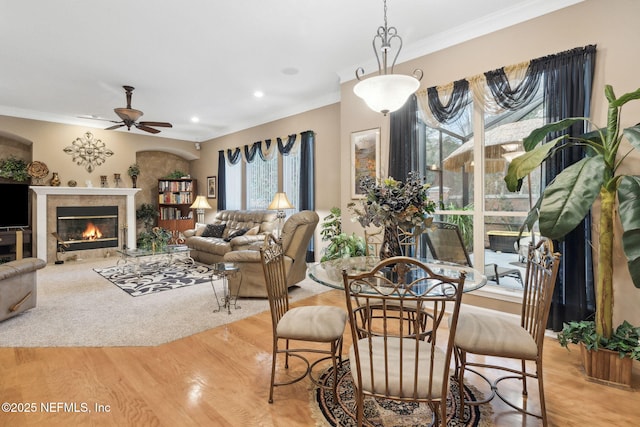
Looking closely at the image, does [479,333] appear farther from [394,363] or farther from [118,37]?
[118,37]

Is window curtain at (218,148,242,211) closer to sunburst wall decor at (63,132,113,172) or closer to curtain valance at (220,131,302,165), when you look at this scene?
curtain valance at (220,131,302,165)

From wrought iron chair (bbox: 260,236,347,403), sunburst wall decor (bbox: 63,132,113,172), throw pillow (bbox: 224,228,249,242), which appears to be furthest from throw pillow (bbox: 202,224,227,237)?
wrought iron chair (bbox: 260,236,347,403)

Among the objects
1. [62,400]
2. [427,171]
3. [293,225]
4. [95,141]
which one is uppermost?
[95,141]

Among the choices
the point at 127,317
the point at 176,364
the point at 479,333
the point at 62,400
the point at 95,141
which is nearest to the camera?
the point at 479,333

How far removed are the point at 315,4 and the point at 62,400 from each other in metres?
3.59

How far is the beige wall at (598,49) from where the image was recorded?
2504mm

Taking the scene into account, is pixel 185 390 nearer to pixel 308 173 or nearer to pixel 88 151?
pixel 308 173

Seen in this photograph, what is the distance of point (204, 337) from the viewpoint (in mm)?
2936

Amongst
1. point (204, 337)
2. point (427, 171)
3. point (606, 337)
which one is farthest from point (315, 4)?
point (606, 337)

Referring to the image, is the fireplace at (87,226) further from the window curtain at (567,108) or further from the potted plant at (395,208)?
the window curtain at (567,108)

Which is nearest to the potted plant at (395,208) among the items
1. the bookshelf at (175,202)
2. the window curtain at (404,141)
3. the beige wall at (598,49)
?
the window curtain at (404,141)

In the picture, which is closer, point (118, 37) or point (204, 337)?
point (204, 337)

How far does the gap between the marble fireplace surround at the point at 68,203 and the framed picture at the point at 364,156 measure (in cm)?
570

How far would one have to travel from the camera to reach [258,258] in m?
3.91
